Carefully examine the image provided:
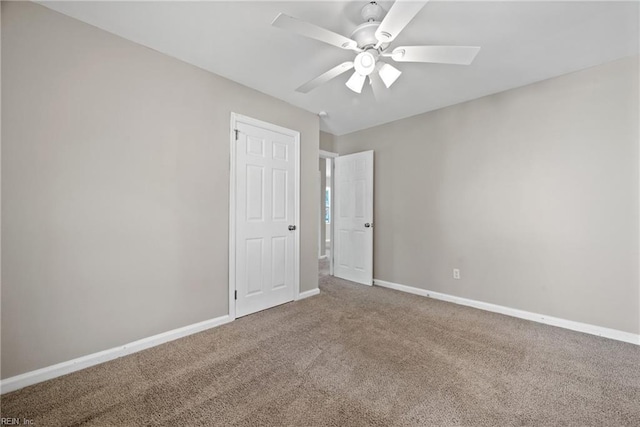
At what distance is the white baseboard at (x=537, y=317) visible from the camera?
7.64 ft

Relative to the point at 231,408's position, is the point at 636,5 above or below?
above

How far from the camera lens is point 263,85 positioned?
2.85 meters

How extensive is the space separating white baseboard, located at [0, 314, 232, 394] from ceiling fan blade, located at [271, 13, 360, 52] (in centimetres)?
252

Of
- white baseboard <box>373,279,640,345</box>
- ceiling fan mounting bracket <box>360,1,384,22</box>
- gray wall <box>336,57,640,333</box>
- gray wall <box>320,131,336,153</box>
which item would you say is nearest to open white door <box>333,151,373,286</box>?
gray wall <box>320,131,336,153</box>

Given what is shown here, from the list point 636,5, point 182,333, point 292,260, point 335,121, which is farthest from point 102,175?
point 636,5

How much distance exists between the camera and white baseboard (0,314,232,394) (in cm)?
167

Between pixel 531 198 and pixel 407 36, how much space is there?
6.98 ft

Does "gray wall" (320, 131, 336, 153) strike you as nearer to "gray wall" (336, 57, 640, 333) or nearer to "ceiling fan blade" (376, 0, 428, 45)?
"gray wall" (336, 57, 640, 333)

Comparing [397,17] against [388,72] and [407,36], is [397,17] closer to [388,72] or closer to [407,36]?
[388,72]

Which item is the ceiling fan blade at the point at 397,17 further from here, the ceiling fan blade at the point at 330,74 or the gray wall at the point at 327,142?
the gray wall at the point at 327,142

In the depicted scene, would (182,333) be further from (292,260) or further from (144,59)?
(144,59)

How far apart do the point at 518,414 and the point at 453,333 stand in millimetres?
1004

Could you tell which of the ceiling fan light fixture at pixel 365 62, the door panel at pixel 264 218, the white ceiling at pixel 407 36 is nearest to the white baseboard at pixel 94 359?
the door panel at pixel 264 218

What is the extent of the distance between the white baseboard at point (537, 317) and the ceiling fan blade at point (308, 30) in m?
3.07
